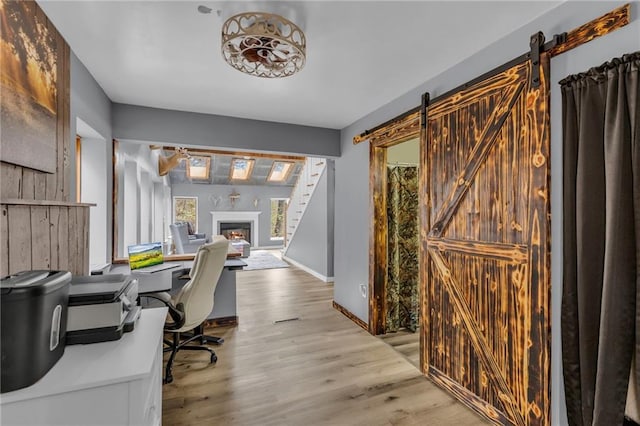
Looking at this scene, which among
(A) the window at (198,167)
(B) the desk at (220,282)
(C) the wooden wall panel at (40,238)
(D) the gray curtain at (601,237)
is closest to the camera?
(D) the gray curtain at (601,237)

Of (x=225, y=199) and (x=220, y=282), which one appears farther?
(x=225, y=199)

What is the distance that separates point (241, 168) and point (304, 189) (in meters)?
3.27

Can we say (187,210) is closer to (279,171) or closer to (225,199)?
(225,199)

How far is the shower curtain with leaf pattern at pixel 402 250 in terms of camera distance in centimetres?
348

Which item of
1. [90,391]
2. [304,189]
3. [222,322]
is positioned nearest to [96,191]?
[222,322]

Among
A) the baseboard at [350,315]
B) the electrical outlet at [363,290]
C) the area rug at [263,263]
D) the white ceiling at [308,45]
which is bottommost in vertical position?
the baseboard at [350,315]

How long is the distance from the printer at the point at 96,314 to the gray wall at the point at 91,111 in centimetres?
116

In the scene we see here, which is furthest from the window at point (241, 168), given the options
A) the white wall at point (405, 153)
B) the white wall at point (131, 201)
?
the white wall at point (405, 153)

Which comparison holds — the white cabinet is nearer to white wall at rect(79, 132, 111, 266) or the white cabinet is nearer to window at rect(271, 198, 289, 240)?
white wall at rect(79, 132, 111, 266)

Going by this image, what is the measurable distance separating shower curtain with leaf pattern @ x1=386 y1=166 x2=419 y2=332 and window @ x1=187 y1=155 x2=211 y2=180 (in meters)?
6.77

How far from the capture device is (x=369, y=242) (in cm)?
343

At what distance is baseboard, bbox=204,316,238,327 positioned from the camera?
350cm

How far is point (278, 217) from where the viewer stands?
11.0m

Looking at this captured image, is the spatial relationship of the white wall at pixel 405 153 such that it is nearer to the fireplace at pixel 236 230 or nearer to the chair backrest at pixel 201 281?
the chair backrest at pixel 201 281
